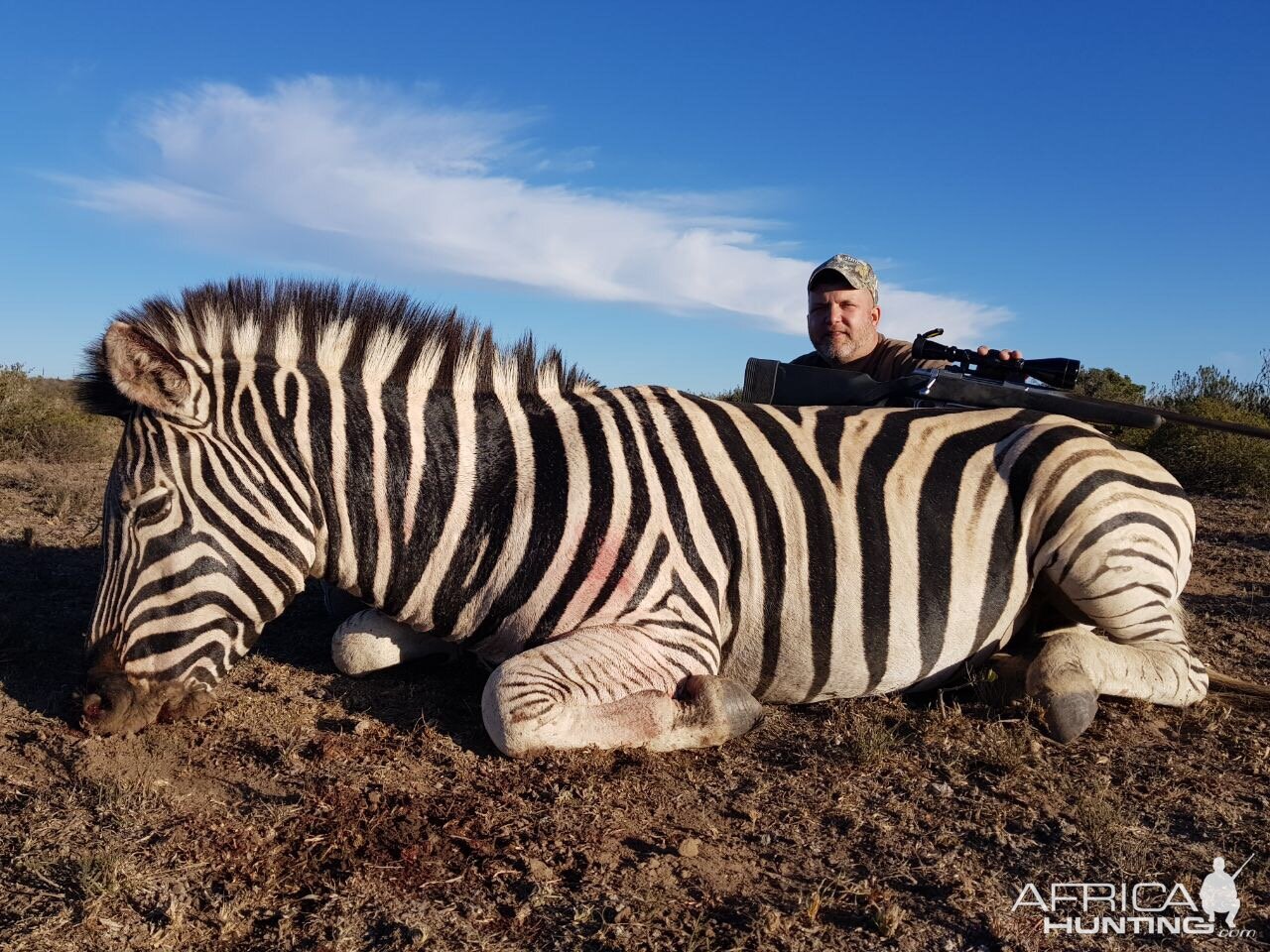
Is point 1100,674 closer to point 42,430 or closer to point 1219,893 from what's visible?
point 1219,893

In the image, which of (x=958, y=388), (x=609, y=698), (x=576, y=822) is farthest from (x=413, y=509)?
(x=958, y=388)

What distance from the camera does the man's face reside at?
6.15 meters

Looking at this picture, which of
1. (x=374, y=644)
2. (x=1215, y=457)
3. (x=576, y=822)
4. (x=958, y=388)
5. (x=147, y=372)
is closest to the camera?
(x=576, y=822)

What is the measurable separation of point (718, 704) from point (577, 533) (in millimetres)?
868

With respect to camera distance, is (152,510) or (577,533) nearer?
(152,510)

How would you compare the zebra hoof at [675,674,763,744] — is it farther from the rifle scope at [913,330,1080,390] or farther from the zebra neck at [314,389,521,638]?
the rifle scope at [913,330,1080,390]

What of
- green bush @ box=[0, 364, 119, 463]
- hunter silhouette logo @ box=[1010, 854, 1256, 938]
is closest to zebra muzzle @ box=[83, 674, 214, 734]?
hunter silhouette logo @ box=[1010, 854, 1256, 938]

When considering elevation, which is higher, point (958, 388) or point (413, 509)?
point (958, 388)

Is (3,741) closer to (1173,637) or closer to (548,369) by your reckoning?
(548,369)

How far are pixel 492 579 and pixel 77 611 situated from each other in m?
2.79

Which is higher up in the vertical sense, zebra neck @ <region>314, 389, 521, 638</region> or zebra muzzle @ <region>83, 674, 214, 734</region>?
zebra neck @ <region>314, 389, 521, 638</region>

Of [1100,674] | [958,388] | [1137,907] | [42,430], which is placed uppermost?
[958,388]

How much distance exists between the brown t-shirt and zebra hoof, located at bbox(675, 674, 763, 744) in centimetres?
308

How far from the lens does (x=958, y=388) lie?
4820 mm
